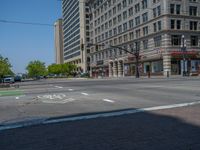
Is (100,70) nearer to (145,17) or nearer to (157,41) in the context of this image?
(145,17)

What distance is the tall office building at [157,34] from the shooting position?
53.7 meters

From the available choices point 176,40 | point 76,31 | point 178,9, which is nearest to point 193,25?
point 178,9

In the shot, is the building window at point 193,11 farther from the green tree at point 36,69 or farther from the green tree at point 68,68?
the green tree at point 36,69

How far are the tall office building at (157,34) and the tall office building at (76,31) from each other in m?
30.5

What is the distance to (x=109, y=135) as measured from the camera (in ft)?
20.2

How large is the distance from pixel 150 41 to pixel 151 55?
2.83 meters

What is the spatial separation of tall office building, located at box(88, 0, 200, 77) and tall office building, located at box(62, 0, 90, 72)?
1200 inches

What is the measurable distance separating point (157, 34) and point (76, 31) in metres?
83.0

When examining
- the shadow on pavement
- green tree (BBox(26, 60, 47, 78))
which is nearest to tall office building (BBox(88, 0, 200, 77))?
the shadow on pavement

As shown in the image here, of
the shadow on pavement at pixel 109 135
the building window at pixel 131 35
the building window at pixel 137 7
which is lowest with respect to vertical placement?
the shadow on pavement at pixel 109 135

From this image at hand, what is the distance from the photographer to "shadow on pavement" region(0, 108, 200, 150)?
534 cm

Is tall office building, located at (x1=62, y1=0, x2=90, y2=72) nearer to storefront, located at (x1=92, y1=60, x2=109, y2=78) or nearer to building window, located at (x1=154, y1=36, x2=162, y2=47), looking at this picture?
storefront, located at (x1=92, y1=60, x2=109, y2=78)

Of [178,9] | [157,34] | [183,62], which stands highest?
[178,9]

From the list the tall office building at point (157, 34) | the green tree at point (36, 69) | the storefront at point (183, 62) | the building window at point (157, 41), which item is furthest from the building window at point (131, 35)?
A: the green tree at point (36, 69)
